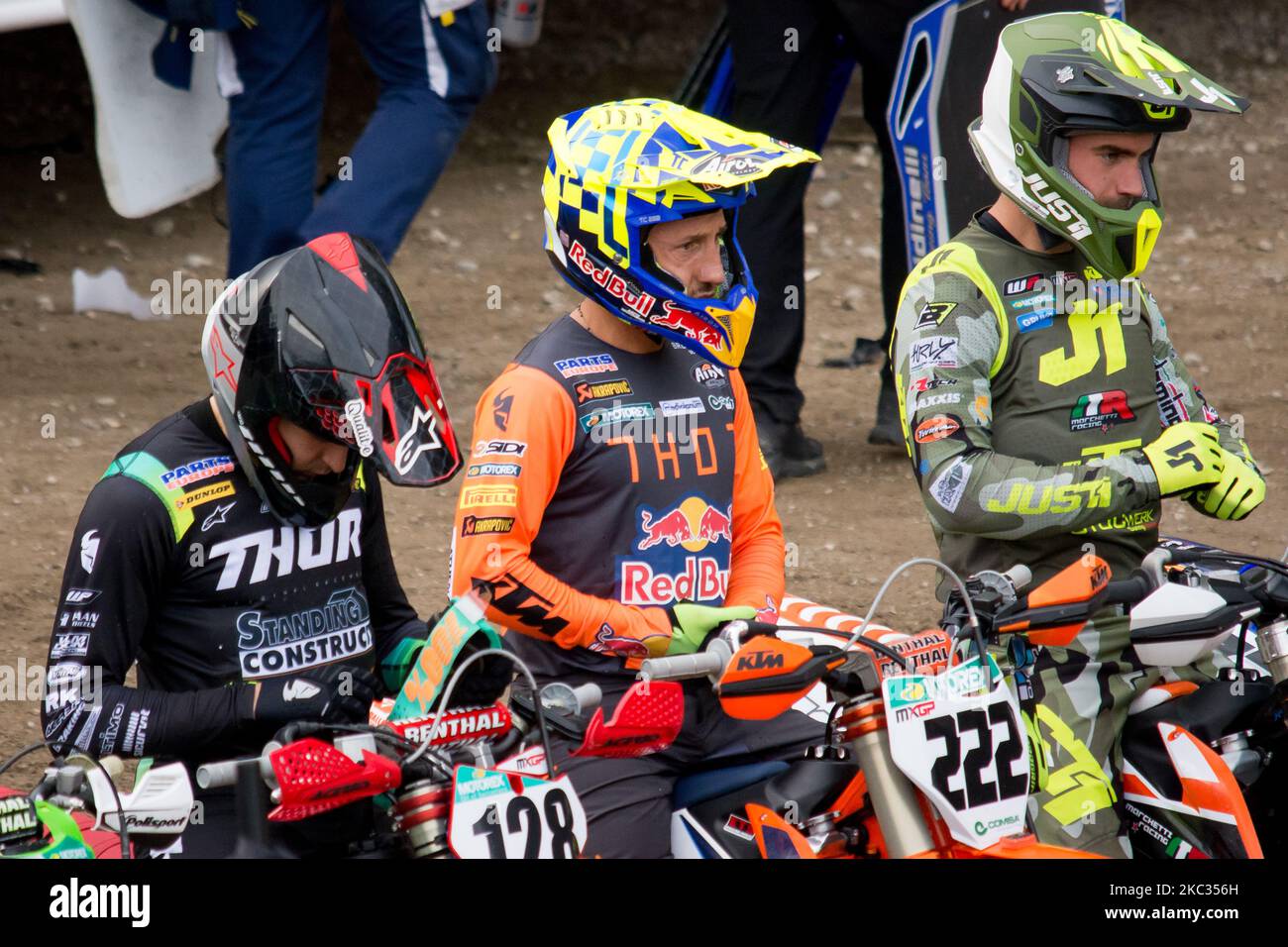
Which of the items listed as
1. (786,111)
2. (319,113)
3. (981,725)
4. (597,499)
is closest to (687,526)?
(597,499)

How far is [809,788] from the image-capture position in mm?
3396

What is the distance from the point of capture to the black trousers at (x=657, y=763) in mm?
3400

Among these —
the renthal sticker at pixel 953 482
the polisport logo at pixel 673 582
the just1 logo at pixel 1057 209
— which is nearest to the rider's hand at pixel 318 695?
the polisport logo at pixel 673 582

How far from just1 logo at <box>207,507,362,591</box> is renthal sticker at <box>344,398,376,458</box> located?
1.39ft

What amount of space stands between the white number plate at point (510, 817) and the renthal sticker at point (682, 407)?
1.02 m

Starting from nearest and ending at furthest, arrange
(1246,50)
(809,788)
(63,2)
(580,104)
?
(809,788) → (63,2) → (580,104) → (1246,50)

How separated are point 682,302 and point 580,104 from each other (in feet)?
26.6

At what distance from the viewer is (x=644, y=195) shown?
139 inches

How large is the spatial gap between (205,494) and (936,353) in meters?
1.55

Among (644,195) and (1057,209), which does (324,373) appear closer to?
(644,195)

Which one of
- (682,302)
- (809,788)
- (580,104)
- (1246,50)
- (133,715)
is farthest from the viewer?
(1246,50)

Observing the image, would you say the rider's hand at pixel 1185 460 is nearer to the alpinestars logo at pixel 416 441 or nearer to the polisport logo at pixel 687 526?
the polisport logo at pixel 687 526
